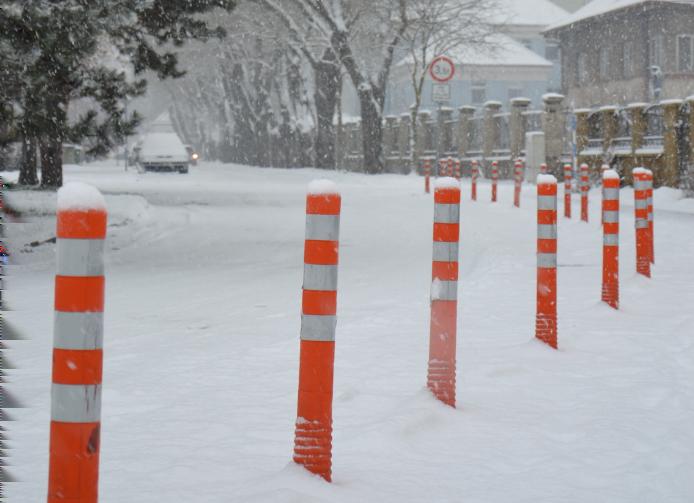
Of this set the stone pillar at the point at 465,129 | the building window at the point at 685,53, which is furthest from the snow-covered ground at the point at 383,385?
the building window at the point at 685,53

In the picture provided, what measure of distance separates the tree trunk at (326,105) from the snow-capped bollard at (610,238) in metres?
37.0

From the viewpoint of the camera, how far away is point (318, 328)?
4.41m

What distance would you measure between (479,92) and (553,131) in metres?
43.3

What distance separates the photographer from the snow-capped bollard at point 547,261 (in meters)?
7.39

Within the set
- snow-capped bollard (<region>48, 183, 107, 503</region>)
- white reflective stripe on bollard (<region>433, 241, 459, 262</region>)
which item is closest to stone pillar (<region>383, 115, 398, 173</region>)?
white reflective stripe on bollard (<region>433, 241, 459, 262</region>)

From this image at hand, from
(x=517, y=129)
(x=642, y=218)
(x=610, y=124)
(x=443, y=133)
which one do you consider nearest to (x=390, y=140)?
(x=443, y=133)

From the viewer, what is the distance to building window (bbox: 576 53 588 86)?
59444mm

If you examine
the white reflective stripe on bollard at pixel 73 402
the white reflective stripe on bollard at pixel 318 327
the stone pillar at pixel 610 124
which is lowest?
the white reflective stripe on bollard at pixel 73 402

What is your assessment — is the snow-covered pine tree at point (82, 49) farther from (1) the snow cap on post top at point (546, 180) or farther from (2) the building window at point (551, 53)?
(2) the building window at point (551, 53)

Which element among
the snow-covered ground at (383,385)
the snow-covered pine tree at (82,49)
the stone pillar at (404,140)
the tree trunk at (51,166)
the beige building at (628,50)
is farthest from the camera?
the beige building at (628,50)

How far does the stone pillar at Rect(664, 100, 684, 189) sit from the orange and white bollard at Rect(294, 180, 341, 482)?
24.5 metres

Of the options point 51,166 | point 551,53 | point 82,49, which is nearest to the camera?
point 82,49

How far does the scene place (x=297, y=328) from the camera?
8.65 m

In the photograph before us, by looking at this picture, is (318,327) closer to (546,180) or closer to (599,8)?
(546,180)
